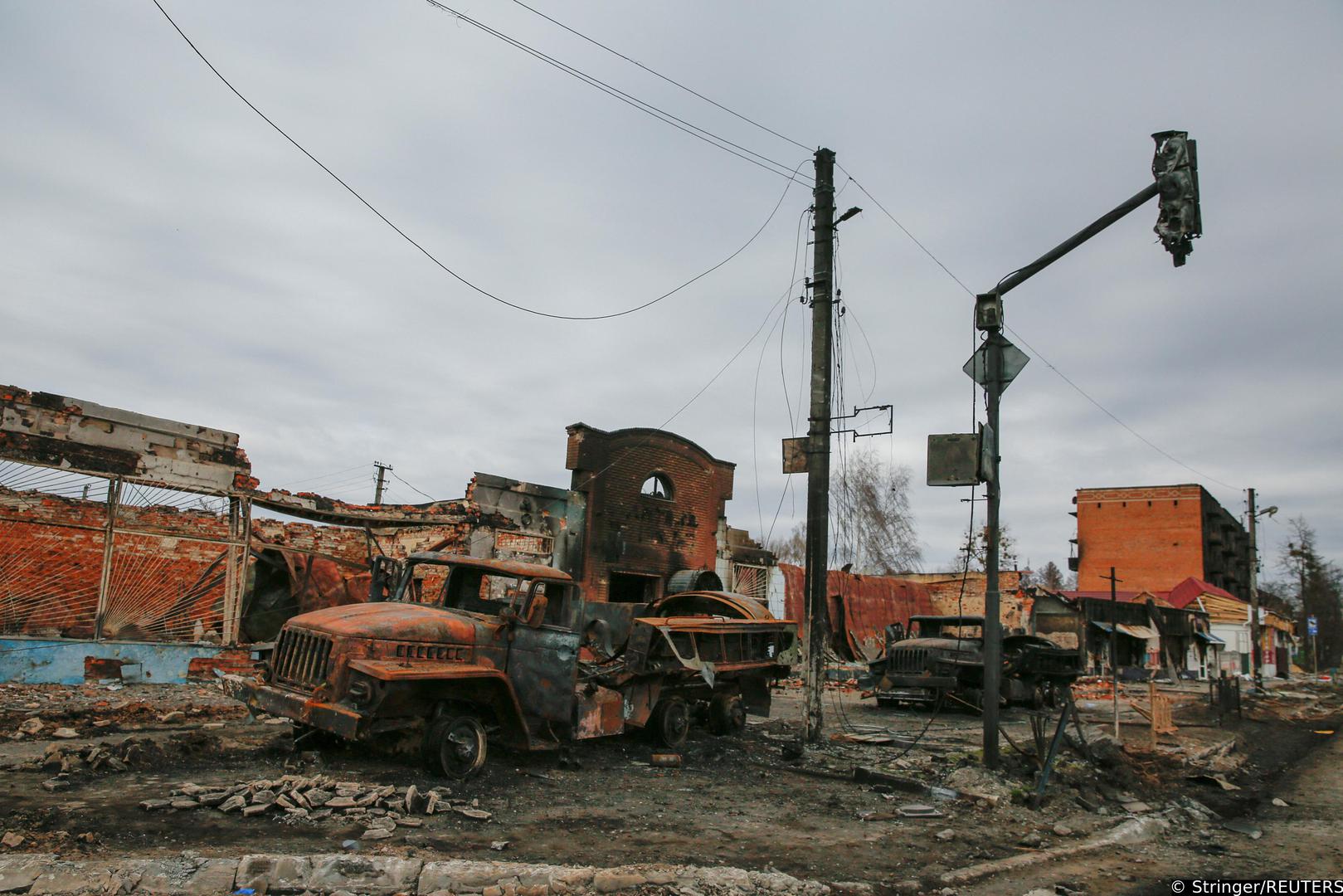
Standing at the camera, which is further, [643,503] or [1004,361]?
[643,503]

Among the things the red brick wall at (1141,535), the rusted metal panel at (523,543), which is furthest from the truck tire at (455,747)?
the red brick wall at (1141,535)

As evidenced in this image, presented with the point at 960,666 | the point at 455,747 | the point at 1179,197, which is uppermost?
the point at 1179,197

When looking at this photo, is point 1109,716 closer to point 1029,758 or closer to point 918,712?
point 918,712

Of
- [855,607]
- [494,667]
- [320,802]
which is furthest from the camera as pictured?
[855,607]

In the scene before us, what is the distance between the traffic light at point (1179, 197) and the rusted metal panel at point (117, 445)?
14162mm

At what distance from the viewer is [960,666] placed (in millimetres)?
16156

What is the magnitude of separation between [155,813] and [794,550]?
55704 mm

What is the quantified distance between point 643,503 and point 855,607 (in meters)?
11.1

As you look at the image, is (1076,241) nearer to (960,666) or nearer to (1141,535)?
(960,666)

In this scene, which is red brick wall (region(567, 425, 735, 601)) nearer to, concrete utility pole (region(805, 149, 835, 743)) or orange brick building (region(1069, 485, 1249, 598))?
concrete utility pole (region(805, 149, 835, 743))

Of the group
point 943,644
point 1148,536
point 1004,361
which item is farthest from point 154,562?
point 1148,536

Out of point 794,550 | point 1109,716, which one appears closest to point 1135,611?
point 1109,716

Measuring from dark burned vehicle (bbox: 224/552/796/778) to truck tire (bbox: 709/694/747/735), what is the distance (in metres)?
0.02

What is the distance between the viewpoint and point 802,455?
39.5ft
